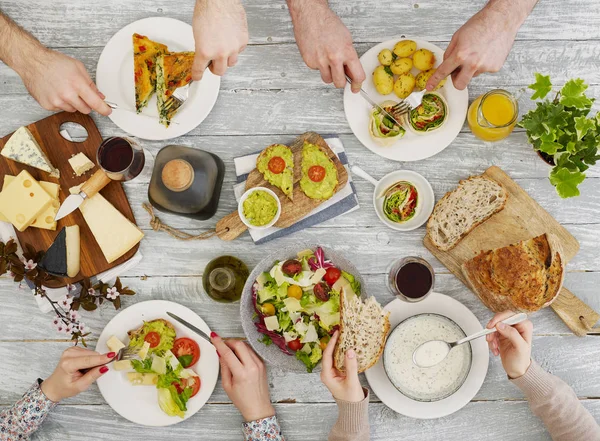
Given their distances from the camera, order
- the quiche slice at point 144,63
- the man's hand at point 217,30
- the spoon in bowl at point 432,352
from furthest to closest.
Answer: the quiche slice at point 144,63, the spoon in bowl at point 432,352, the man's hand at point 217,30

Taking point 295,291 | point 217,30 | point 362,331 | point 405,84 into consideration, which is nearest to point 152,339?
point 295,291

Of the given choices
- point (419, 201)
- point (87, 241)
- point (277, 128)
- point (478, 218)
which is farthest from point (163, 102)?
point (478, 218)

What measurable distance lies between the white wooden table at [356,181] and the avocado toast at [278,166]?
0.12 meters

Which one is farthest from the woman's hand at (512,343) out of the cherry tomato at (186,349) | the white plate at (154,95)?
the white plate at (154,95)

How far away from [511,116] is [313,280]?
3.47 ft

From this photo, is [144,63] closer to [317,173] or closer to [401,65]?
[317,173]

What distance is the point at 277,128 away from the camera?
7.59 feet

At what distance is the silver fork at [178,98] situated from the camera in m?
2.13

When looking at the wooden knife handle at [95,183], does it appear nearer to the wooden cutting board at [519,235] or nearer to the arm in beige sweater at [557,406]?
the wooden cutting board at [519,235]

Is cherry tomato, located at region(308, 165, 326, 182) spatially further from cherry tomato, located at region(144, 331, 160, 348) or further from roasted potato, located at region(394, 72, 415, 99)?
cherry tomato, located at region(144, 331, 160, 348)

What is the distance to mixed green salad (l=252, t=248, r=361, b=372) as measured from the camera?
7.06 feet

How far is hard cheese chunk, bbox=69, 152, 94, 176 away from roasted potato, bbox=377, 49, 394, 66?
4.35ft

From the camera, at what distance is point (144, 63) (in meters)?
2.22

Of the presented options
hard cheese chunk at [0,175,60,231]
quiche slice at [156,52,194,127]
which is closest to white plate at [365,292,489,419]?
quiche slice at [156,52,194,127]
